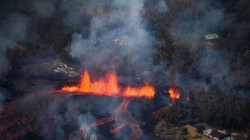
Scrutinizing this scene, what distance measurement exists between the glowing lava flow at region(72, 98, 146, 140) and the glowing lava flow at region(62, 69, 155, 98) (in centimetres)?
291

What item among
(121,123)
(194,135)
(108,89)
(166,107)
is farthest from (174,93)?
(121,123)

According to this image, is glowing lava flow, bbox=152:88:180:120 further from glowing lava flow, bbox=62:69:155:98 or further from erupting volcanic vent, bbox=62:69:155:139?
glowing lava flow, bbox=62:69:155:98

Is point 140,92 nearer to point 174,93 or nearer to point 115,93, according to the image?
point 115,93

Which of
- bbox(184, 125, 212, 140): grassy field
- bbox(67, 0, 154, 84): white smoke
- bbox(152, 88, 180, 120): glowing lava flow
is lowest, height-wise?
bbox(184, 125, 212, 140): grassy field

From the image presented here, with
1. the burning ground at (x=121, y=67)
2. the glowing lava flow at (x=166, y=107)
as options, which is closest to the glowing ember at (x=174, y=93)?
the glowing lava flow at (x=166, y=107)

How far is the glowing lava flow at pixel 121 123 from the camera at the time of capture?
27547 mm

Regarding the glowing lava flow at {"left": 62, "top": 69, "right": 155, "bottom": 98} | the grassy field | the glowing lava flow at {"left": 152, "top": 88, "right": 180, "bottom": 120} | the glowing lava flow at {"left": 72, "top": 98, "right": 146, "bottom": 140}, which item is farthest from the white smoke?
the grassy field

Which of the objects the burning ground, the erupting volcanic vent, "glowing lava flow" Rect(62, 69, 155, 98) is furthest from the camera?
"glowing lava flow" Rect(62, 69, 155, 98)

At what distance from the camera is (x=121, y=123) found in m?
29.8

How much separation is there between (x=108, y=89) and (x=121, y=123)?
770 cm

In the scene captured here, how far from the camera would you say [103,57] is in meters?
42.3

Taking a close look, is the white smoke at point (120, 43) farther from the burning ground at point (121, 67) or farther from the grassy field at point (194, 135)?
the grassy field at point (194, 135)

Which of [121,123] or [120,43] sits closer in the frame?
[121,123]

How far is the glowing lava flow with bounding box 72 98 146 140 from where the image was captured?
2755 cm
